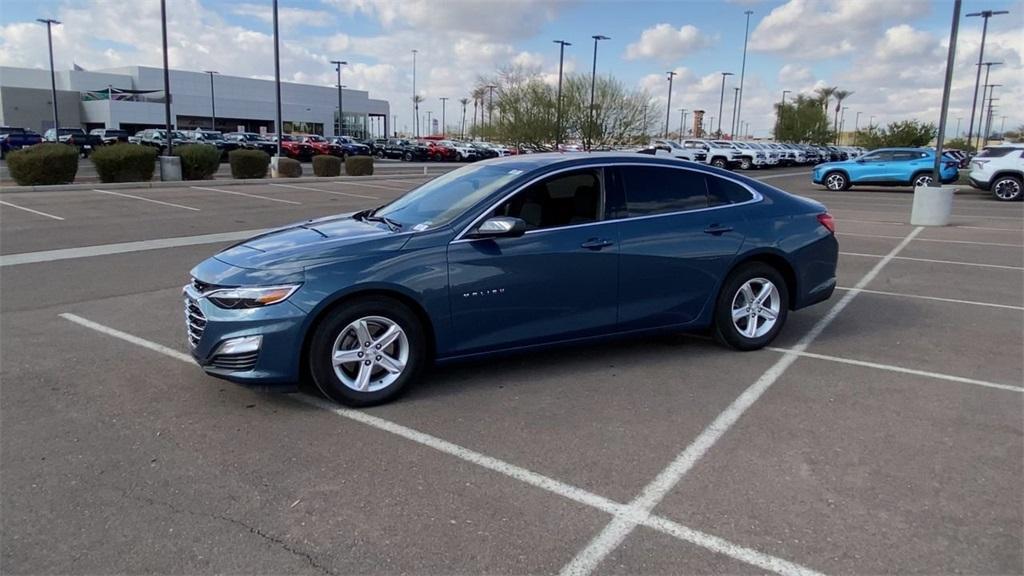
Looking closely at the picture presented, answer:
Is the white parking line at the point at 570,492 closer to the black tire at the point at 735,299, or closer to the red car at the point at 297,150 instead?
the black tire at the point at 735,299

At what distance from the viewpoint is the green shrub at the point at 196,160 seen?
2397cm

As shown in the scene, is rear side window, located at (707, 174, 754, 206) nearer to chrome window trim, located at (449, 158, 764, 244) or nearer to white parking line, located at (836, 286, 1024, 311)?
chrome window trim, located at (449, 158, 764, 244)

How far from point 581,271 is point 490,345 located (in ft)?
2.66

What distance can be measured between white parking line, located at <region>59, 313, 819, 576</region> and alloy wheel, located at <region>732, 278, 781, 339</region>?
107 inches

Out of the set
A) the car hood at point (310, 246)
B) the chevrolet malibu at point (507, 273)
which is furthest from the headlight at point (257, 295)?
the car hood at point (310, 246)

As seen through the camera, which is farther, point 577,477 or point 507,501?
point 577,477

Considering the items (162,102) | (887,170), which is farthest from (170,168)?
(162,102)

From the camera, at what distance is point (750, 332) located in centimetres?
590

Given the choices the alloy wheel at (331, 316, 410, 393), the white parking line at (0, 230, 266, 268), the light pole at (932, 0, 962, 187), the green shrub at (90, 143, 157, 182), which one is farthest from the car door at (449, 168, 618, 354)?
the green shrub at (90, 143, 157, 182)

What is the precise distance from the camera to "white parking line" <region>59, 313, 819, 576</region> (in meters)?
3.04

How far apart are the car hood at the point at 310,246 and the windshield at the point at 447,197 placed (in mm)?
256

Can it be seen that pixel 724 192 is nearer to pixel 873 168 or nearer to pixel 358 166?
pixel 873 168

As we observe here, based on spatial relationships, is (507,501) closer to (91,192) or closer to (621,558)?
(621,558)

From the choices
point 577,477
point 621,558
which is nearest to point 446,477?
point 577,477
